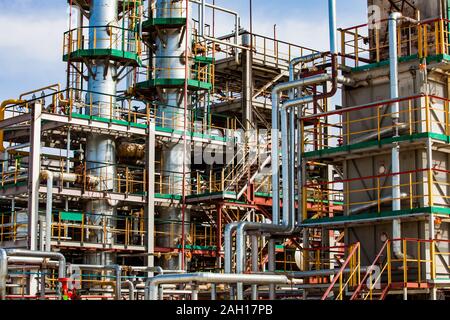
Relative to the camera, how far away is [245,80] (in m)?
40.6

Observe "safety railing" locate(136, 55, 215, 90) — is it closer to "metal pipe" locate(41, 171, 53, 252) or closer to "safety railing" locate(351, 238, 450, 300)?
"metal pipe" locate(41, 171, 53, 252)

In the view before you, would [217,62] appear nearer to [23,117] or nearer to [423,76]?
[23,117]

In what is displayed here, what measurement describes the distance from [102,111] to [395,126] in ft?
52.9

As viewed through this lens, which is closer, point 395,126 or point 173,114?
point 395,126

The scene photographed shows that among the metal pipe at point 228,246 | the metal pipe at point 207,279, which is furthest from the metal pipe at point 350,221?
the metal pipe at point 207,279

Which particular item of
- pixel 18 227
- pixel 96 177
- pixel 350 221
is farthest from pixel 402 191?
pixel 18 227

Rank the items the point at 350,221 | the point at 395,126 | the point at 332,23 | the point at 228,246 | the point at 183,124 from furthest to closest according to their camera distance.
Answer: the point at 183,124, the point at 332,23, the point at 228,246, the point at 350,221, the point at 395,126

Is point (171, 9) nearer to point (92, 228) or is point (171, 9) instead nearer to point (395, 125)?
point (92, 228)

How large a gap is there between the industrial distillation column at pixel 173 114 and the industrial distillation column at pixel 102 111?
7.67 feet

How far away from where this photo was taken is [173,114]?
38156 millimetres

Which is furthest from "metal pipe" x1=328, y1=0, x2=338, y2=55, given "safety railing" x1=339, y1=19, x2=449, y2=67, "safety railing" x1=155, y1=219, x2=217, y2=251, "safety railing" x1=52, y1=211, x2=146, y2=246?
"safety railing" x1=155, y1=219, x2=217, y2=251

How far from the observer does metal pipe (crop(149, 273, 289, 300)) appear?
1933 cm

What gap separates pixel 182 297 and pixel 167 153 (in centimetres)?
857
